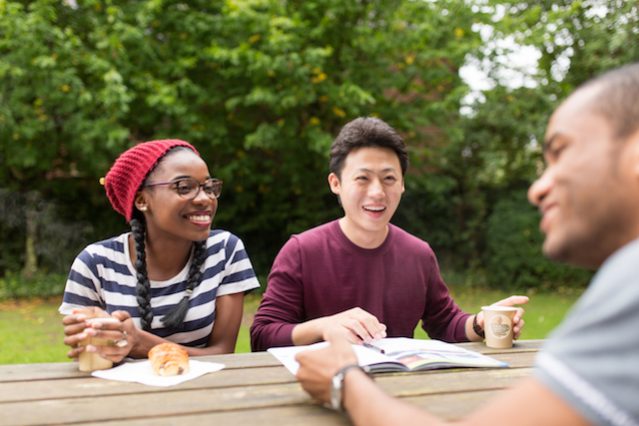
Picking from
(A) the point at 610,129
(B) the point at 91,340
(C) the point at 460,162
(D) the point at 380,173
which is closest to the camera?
(A) the point at 610,129

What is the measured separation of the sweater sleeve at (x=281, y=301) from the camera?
268cm

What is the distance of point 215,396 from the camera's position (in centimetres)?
173

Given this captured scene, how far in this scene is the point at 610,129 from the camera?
42.7 inches

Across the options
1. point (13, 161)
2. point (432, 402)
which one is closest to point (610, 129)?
point (432, 402)

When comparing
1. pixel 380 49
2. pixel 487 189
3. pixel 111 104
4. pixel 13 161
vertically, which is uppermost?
pixel 380 49

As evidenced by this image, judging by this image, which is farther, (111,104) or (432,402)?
(111,104)

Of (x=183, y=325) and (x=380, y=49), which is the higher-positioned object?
(x=380, y=49)

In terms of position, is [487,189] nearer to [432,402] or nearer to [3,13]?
[3,13]

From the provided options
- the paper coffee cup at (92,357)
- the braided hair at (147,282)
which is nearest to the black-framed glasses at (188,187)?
the braided hair at (147,282)

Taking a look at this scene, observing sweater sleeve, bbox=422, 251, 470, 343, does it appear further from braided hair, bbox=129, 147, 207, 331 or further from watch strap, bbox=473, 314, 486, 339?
braided hair, bbox=129, 147, 207, 331

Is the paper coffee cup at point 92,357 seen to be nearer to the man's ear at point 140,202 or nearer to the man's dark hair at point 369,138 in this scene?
the man's ear at point 140,202

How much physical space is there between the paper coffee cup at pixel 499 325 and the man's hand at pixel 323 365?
92 cm

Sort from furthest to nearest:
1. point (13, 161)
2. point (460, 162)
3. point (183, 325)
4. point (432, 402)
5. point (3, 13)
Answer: point (460, 162), point (13, 161), point (3, 13), point (183, 325), point (432, 402)

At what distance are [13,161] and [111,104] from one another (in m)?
2.12
